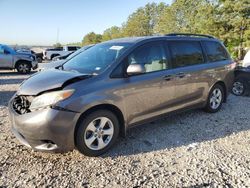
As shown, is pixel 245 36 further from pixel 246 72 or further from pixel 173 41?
pixel 173 41

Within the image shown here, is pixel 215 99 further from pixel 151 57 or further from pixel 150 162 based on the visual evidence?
pixel 150 162

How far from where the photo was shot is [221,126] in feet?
16.0

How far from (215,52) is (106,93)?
3.25m

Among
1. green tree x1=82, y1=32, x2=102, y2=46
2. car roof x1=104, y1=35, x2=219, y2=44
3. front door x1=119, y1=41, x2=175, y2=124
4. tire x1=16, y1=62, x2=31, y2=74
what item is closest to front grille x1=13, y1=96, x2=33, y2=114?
front door x1=119, y1=41, x2=175, y2=124

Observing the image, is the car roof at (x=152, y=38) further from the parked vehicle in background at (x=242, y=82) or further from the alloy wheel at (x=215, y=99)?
the parked vehicle in background at (x=242, y=82)

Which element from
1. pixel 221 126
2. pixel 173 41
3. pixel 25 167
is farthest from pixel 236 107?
pixel 25 167

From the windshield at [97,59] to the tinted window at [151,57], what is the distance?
22cm

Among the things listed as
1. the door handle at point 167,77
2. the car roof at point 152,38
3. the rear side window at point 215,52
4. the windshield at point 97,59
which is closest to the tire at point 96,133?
the windshield at point 97,59

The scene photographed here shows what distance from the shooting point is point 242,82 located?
762 cm

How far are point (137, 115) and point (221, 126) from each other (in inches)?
75.2

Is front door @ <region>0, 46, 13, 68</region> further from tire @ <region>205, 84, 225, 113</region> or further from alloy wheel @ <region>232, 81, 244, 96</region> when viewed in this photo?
tire @ <region>205, 84, 225, 113</region>

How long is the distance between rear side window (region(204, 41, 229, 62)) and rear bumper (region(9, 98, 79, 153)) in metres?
3.48

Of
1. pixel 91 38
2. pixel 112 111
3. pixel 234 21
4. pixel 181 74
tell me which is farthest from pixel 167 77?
pixel 91 38

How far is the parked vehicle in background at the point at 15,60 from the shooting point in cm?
1354
